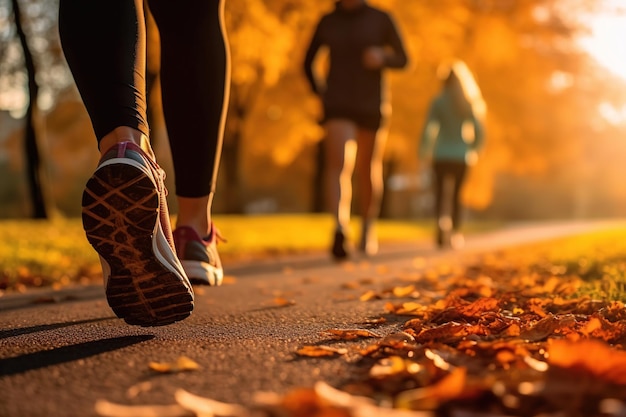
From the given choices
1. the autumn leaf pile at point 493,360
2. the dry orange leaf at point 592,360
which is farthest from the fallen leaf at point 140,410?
the dry orange leaf at point 592,360

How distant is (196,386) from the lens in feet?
5.24

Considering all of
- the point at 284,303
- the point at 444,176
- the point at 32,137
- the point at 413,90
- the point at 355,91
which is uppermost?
the point at 413,90

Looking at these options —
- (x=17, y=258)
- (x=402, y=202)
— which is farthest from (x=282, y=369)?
(x=402, y=202)

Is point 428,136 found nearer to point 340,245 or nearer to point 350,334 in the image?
point 340,245

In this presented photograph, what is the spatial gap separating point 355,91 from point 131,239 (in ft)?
16.1

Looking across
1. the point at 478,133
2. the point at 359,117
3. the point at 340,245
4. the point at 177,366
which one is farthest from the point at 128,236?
the point at 478,133

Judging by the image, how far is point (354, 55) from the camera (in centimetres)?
682

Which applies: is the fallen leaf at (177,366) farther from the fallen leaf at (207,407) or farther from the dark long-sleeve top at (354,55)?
the dark long-sleeve top at (354,55)

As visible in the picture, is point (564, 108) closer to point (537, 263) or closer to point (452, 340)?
point (537, 263)

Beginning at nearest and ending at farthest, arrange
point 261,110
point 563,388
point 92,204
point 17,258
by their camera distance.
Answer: point 563,388
point 92,204
point 17,258
point 261,110

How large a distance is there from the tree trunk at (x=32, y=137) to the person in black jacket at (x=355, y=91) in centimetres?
888

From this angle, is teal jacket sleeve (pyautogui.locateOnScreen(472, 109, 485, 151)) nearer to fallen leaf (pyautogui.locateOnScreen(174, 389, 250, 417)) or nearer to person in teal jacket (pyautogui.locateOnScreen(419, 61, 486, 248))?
person in teal jacket (pyautogui.locateOnScreen(419, 61, 486, 248))

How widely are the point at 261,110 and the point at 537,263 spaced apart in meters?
11.8

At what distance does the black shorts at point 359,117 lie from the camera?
6.64m
